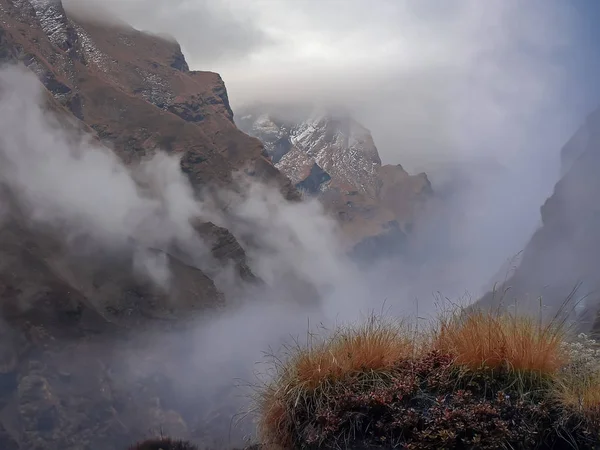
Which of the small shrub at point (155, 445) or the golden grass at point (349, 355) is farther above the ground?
the golden grass at point (349, 355)

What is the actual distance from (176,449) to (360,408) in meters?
49.2

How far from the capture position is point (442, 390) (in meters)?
6.30

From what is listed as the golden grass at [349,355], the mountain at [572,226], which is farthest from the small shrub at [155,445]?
the mountain at [572,226]

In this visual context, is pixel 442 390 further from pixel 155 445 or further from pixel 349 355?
pixel 155 445

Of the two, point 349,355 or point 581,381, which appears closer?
point 581,381

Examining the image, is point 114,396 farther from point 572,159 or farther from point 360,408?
point 360,408

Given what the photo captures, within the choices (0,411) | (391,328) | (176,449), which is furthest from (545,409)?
(0,411)

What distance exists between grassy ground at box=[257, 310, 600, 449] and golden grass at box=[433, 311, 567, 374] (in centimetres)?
1

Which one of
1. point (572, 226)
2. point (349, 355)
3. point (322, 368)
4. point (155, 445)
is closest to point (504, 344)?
point (349, 355)

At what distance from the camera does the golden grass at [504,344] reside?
648 cm

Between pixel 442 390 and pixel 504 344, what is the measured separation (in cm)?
83

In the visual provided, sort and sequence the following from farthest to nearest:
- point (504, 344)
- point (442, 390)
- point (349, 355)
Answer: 1. point (349, 355)
2. point (504, 344)
3. point (442, 390)

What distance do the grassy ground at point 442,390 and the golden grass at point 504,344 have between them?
0.01 m

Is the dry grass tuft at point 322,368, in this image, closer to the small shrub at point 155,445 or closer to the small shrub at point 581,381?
the small shrub at point 581,381
